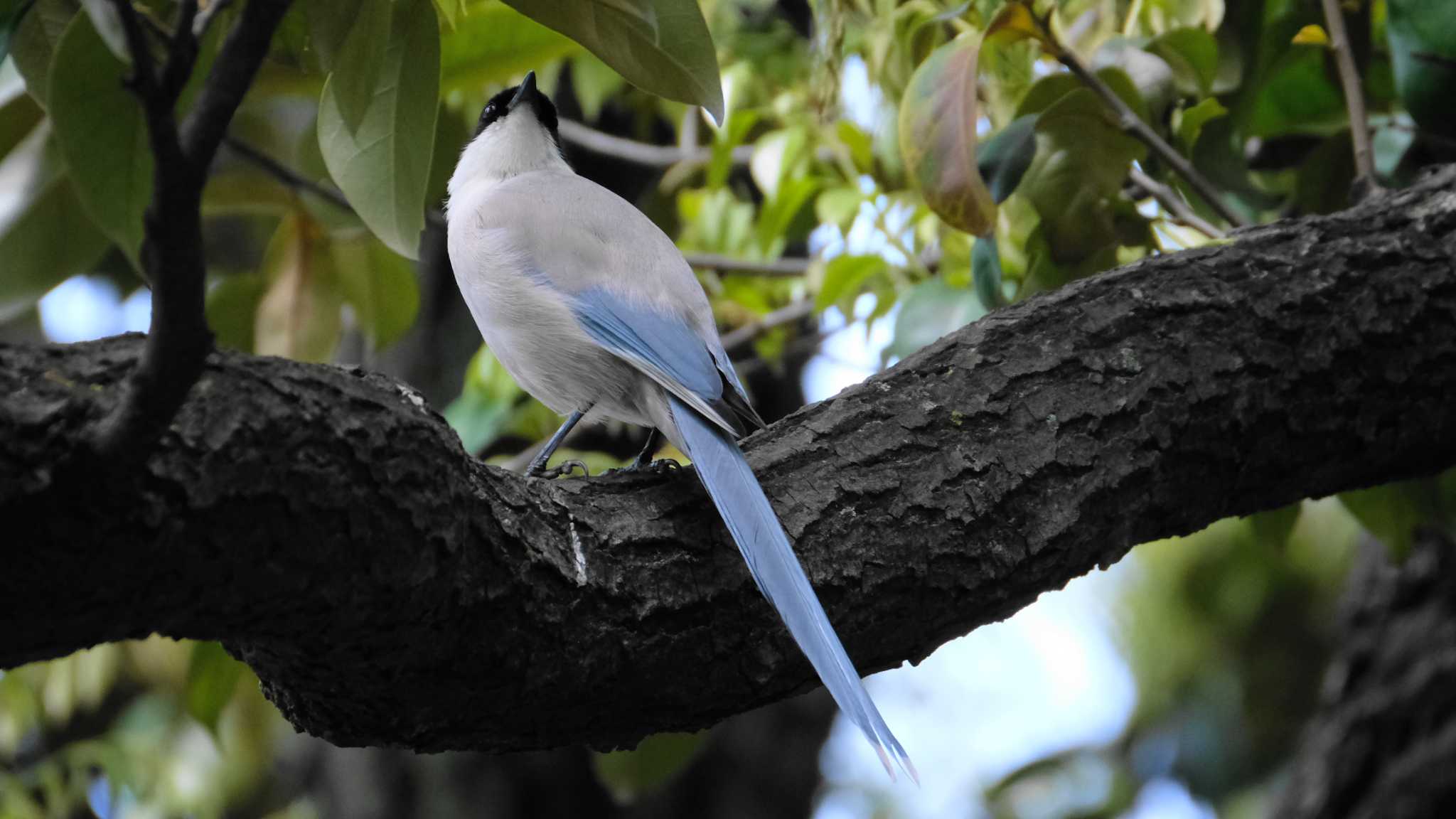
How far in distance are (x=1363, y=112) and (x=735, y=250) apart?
1680 millimetres

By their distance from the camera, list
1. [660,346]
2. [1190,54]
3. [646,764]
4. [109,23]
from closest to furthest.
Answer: [109,23], [660,346], [1190,54], [646,764]

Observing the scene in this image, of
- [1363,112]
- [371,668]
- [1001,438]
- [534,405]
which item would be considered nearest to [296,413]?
[371,668]

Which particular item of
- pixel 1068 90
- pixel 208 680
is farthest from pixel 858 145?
pixel 208 680

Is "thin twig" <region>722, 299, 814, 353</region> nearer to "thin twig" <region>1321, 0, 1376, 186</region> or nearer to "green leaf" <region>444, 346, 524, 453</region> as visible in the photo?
"green leaf" <region>444, 346, 524, 453</region>

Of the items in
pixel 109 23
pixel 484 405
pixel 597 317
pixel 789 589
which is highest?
pixel 484 405

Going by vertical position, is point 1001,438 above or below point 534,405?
below

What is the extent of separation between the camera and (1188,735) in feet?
20.2

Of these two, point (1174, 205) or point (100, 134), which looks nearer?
point (100, 134)

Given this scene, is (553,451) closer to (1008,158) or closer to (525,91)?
(1008,158)

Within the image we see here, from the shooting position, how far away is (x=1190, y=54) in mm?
2693

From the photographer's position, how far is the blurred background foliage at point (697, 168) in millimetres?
1803

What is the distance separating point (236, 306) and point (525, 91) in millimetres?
884

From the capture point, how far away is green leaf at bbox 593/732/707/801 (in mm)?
2920

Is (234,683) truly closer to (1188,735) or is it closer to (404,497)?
(404,497)
